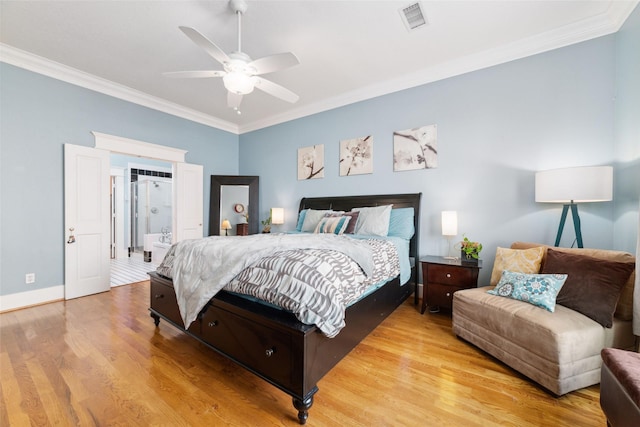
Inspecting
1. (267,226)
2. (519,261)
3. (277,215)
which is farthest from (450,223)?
(267,226)

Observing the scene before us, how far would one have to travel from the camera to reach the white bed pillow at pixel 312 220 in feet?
12.3

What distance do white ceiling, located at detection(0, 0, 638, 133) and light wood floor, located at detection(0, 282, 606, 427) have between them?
304 cm

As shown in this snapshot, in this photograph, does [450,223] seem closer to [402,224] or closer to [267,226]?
[402,224]

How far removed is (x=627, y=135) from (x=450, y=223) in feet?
5.21

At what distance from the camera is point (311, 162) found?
4477 mm

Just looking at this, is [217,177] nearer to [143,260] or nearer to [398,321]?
[143,260]

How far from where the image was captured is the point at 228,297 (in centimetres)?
182

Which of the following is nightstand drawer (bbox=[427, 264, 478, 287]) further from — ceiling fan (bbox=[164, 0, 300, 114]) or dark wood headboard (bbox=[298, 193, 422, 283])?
ceiling fan (bbox=[164, 0, 300, 114])

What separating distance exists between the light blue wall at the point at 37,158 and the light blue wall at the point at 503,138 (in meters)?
3.85

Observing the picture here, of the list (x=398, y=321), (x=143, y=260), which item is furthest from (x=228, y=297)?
(x=143, y=260)

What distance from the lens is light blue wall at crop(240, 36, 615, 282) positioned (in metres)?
2.46

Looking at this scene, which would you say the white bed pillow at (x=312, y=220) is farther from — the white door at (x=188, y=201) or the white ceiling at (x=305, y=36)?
the white door at (x=188, y=201)

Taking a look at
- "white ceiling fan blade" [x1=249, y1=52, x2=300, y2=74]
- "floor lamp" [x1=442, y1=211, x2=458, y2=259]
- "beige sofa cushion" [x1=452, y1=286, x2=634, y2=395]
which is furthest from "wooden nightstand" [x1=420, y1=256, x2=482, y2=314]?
"white ceiling fan blade" [x1=249, y1=52, x2=300, y2=74]

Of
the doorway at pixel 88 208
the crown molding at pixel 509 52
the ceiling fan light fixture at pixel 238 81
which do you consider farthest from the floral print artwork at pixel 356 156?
the doorway at pixel 88 208
